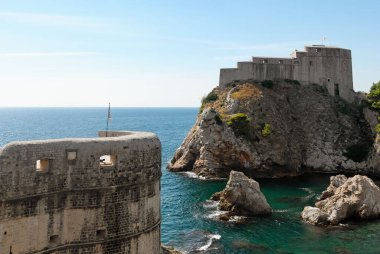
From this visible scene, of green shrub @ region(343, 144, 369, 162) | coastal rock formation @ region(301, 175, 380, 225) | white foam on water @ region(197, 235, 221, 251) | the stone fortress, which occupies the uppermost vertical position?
the stone fortress

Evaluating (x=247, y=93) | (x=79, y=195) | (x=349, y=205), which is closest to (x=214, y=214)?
(x=349, y=205)

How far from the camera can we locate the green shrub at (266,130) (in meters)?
60.4

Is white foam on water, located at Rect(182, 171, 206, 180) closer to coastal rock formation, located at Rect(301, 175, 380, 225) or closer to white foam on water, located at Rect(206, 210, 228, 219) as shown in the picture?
white foam on water, located at Rect(206, 210, 228, 219)

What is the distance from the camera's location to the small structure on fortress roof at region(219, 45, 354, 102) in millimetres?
69125

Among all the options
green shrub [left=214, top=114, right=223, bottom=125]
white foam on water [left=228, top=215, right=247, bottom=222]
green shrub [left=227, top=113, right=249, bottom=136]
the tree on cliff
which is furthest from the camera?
the tree on cliff

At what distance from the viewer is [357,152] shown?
62531 mm

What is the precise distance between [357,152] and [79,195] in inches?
2183

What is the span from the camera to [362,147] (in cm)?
6300

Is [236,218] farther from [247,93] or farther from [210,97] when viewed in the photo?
[210,97]

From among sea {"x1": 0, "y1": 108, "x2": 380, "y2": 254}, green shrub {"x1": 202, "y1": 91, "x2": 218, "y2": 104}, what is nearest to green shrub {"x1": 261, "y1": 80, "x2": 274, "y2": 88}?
green shrub {"x1": 202, "y1": 91, "x2": 218, "y2": 104}

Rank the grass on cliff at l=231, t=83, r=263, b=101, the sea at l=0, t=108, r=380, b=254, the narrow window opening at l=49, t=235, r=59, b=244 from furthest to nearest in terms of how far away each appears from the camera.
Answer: the grass on cliff at l=231, t=83, r=263, b=101 → the sea at l=0, t=108, r=380, b=254 → the narrow window opening at l=49, t=235, r=59, b=244

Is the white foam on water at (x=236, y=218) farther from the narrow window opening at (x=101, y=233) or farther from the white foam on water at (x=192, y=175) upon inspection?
the narrow window opening at (x=101, y=233)

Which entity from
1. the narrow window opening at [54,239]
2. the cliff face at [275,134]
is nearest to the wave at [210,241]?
the narrow window opening at [54,239]

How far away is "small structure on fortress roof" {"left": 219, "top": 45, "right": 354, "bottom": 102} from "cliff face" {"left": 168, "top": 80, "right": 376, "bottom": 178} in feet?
5.52
